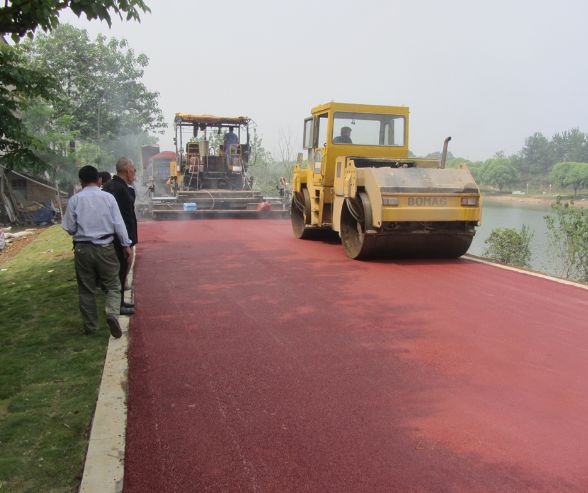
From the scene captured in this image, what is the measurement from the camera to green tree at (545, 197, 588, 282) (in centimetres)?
1323

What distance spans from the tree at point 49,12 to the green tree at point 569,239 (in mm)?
11806

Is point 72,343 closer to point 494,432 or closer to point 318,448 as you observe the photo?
point 318,448

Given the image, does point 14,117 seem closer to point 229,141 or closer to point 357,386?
point 357,386

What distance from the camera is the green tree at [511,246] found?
1412cm

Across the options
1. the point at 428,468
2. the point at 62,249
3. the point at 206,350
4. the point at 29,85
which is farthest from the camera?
the point at 62,249

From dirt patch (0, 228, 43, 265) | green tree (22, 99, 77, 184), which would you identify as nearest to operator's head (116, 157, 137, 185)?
dirt patch (0, 228, 43, 265)

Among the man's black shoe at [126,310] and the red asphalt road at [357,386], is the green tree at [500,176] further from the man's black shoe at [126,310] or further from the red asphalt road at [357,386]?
the man's black shoe at [126,310]

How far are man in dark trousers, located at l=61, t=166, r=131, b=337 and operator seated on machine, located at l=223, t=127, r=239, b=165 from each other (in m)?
14.1

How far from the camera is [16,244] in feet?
51.1

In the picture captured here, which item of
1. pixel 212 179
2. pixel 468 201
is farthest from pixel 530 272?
pixel 212 179

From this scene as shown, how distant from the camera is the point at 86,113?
25203 millimetres

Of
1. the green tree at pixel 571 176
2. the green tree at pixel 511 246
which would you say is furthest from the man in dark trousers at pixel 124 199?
the green tree at pixel 571 176

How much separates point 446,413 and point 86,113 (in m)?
25.2

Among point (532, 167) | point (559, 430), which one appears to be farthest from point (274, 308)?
point (532, 167)
